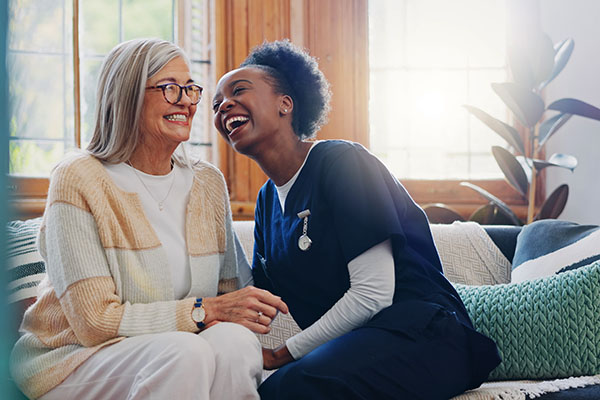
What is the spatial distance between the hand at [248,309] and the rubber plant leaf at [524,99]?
1685mm

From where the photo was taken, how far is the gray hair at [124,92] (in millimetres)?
1608

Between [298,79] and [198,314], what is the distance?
0.73 m

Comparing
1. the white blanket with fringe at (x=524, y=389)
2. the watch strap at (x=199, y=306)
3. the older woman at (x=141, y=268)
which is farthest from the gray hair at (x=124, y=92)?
the white blanket with fringe at (x=524, y=389)

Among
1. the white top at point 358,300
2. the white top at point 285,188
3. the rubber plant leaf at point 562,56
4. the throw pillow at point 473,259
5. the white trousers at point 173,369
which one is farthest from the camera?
the rubber plant leaf at point 562,56

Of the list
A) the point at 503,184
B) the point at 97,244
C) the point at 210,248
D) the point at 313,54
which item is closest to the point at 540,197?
the point at 503,184

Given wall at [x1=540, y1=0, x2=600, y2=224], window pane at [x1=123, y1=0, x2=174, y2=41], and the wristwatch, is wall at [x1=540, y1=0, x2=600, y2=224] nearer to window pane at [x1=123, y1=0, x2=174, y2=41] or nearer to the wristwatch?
window pane at [x1=123, y1=0, x2=174, y2=41]

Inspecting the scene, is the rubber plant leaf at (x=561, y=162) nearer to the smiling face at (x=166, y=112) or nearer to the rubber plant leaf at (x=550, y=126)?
the rubber plant leaf at (x=550, y=126)

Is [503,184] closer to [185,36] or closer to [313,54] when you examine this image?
[313,54]

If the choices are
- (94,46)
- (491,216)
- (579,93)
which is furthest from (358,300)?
(94,46)

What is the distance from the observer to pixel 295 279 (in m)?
1.72

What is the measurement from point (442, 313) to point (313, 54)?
1.86m

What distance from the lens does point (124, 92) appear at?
5.27 feet

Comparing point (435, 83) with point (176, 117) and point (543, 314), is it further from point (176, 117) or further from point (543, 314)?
point (176, 117)

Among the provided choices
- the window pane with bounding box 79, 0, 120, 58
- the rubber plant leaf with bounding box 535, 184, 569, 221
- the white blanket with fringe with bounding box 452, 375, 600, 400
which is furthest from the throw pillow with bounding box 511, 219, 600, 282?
the window pane with bounding box 79, 0, 120, 58
